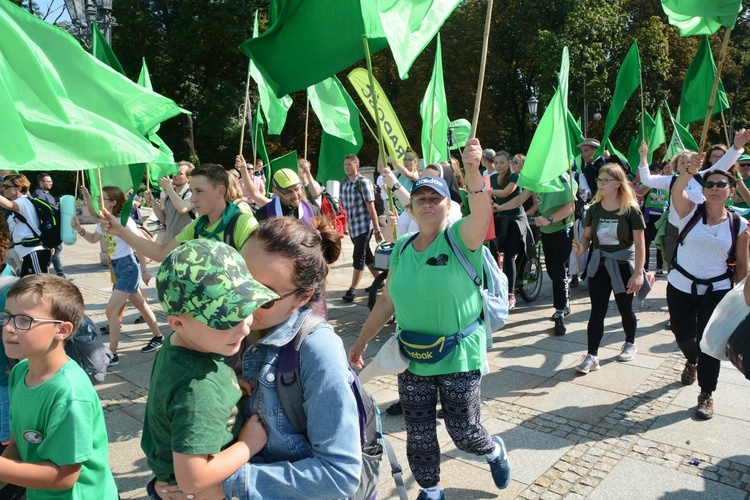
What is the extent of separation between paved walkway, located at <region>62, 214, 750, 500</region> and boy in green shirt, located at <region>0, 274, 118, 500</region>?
1587mm

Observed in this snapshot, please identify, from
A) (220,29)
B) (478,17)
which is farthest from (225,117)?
(478,17)

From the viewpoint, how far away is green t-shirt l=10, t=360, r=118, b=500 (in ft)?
6.30

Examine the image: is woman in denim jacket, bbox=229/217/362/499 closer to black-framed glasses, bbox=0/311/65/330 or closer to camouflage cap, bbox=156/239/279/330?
camouflage cap, bbox=156/239/279/330

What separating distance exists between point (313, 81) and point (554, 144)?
2.43m

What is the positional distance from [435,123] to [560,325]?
2918mm

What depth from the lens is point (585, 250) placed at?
548 cm

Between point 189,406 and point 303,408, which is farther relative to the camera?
point 303,408

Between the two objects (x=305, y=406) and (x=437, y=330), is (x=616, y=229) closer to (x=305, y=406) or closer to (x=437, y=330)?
(x=437, y=330)

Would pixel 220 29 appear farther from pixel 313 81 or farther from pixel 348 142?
pixel 313 81

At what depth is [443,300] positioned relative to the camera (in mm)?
2938

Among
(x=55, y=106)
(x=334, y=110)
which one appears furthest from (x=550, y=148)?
(x=55, y=106)

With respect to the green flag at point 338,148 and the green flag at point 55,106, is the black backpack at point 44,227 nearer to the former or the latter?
the green flag at point 338,148

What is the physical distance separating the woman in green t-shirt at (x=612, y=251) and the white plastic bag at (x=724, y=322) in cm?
167

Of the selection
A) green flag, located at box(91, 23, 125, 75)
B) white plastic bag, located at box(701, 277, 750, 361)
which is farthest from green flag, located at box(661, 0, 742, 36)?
green flag, located at box(91, 23, 125, 75)
